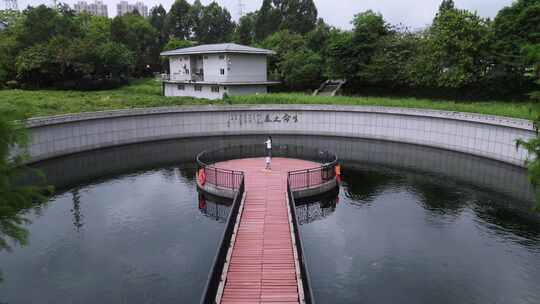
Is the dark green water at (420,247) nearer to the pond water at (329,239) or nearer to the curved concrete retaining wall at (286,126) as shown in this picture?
the pond water at (329,239)

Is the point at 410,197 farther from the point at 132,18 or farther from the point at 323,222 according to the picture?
the point at 132,18

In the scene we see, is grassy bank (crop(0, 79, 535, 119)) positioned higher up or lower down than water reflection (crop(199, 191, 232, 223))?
higher up

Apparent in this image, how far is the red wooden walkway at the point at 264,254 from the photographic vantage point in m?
13.5

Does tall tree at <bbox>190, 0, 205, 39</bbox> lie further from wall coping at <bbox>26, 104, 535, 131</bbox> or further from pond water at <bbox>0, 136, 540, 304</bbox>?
pond water at <bbox>0, 136, 540, 304</bbox>

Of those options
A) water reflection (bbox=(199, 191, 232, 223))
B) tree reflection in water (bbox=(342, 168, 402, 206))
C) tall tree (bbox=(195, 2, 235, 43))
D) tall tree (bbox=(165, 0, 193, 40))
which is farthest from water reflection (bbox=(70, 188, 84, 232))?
tall tree (bbox=(165, 0, 193, 40))

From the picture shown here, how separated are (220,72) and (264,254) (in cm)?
4576

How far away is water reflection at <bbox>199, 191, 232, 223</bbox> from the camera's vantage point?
22.9 metres

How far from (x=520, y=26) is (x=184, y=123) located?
37231 mm

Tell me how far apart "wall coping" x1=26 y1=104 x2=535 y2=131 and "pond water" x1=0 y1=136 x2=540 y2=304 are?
4.46 meters

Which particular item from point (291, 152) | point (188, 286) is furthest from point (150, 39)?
point (188, 286)

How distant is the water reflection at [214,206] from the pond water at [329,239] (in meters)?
0.06

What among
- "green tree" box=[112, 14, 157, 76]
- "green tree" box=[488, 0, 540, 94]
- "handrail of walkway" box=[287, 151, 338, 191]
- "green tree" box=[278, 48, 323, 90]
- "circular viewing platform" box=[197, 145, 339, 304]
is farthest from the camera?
"green tree" box=[112, 14, 157, 76]

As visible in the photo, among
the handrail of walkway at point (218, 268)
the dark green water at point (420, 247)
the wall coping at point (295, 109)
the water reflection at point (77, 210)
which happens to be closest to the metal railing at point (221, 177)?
the dark green water at point (420, 247)

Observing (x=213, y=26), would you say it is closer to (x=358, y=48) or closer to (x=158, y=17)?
(x=158, y=17)
